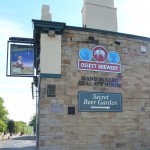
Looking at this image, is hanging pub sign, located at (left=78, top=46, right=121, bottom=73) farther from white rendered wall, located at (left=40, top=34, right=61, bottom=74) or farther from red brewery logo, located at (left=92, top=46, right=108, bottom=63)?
white rendered wall, located at (left=40, top=34, right=61, bottom=74)

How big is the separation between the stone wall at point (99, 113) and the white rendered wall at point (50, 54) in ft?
0.97

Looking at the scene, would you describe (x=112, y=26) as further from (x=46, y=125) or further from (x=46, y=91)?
(x=46, y=125)

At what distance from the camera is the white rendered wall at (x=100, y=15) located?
47.7 feet

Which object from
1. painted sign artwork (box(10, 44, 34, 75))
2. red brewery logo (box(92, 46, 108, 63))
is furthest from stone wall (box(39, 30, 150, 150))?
painted sign artwork (box(10, 44, 34, 75))

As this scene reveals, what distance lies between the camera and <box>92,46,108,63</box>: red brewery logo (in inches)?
521

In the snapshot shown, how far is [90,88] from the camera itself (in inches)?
504

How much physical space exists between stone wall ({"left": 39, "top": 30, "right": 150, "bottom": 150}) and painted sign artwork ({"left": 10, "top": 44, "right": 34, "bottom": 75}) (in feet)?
4.45

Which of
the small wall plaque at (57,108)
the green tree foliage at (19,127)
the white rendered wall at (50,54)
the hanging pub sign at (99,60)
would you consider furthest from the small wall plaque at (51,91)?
the green tree foliage at (19,127)

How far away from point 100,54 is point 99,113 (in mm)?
3114

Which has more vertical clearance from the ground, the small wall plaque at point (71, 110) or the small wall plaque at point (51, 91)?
the small wall plaque at point (51, 91)

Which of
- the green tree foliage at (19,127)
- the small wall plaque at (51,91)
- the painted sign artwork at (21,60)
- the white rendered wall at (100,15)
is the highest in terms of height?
the white rendered wall at (100,15)

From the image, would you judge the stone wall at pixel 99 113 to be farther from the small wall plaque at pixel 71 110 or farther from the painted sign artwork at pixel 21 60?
the painted sign artwork at pixel 21 60

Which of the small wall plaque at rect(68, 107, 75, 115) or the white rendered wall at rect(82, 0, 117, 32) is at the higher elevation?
the white rendered wall at rect(82, 0, 117, 32)

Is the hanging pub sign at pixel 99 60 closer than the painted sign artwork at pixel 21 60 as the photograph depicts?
No
